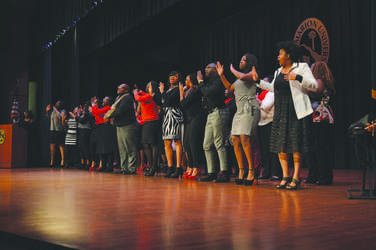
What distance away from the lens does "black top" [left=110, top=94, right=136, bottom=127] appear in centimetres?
693

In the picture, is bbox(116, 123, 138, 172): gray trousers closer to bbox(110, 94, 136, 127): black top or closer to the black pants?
bbox(110, 94, 136, 127): black top

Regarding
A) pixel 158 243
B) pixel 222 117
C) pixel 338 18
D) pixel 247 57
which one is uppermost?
pixel 338 18

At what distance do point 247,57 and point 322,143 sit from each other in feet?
4.40

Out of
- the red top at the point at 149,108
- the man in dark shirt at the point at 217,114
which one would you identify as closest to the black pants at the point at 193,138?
the man in dark shirt at the point at 217,114

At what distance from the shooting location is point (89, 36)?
12.1 m

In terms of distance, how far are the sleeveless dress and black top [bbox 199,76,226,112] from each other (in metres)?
0.33

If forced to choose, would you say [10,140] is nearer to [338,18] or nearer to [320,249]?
[338,18]

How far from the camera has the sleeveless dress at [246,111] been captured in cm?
479

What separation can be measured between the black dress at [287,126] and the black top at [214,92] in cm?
93

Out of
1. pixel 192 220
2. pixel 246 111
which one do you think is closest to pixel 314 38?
pixel 246 111

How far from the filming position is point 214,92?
205 inches

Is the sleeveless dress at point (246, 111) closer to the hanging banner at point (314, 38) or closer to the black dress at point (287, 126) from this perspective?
the black dress at point (287, 126)

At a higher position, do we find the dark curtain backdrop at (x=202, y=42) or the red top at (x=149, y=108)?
the dark curtain backdrop at (x=202, y=42)

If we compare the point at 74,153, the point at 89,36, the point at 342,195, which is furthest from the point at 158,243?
the point at 89,36
